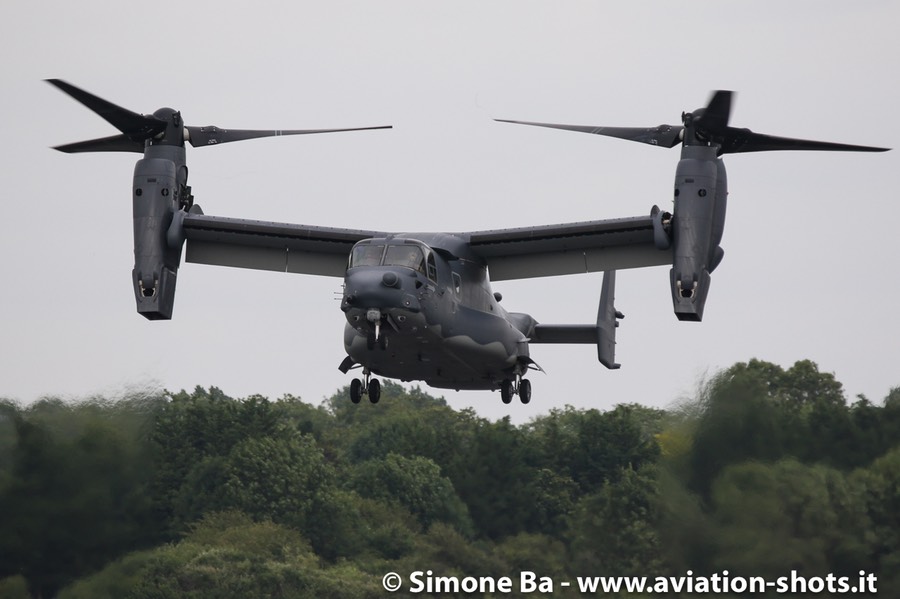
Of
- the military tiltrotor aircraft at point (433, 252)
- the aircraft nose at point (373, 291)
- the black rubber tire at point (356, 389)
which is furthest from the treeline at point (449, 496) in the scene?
the aircraft nose at point (373, 291)

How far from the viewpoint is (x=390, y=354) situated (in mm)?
33312

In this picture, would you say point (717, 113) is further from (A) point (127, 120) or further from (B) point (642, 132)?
(A) point (127, 120)

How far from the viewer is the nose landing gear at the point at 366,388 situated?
1368 inches

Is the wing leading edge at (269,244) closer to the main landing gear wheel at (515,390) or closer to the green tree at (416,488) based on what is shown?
the main landing gear wheel at (515,390)

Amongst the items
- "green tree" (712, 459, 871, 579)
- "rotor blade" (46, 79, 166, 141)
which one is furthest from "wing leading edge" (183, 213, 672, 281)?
"green tree" (712, 459, 871, 579)

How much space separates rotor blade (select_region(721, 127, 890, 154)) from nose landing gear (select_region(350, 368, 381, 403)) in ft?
26.3

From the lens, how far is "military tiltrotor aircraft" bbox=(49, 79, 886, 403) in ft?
106

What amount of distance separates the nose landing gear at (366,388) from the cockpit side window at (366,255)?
9.94 ft

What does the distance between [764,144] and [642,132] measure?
2422 mm

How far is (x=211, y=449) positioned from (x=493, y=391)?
13.7 metres

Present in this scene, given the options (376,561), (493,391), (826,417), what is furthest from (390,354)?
(376,561)

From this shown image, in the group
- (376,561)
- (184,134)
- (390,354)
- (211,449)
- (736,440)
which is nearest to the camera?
(390,354)

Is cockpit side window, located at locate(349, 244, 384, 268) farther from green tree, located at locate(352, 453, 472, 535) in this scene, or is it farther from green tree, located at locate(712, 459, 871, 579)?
green tree, located at locate(352, 453, 472, 535)

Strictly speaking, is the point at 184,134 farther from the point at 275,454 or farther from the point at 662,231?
the point at 275,454
